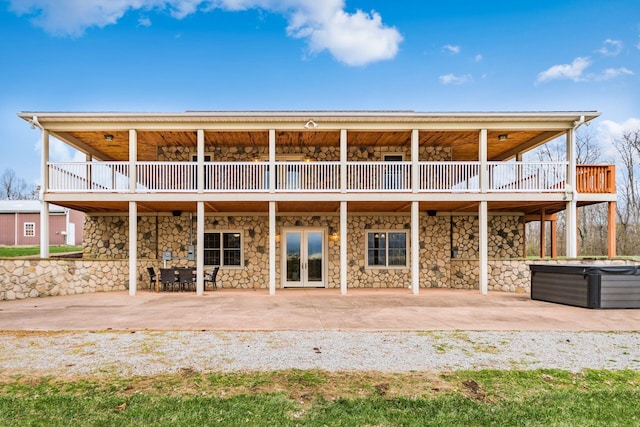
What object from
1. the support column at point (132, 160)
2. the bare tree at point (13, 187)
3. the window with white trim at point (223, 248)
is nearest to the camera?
the support column at point (132, 160)

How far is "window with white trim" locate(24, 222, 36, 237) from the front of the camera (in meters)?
29.0

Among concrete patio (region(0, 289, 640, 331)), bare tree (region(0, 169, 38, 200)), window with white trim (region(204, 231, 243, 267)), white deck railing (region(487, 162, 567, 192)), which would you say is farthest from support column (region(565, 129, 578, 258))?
bare tree (region(0, 169, 38, 200))

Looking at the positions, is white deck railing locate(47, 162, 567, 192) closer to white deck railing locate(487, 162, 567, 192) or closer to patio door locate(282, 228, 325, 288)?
white deck railing locate(487, 162, 567, 192)

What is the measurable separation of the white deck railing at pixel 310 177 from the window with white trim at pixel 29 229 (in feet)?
69.0

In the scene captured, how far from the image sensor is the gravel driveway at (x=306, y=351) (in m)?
4.70

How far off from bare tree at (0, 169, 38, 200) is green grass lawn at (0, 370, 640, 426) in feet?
187

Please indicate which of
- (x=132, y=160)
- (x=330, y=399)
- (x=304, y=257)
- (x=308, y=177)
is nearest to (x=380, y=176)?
(x=308, y=177)

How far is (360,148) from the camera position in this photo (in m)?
14.5

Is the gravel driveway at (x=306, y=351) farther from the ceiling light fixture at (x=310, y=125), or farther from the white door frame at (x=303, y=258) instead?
the white door frame at (x=303, y=258)

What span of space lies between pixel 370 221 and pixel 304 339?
8821mm

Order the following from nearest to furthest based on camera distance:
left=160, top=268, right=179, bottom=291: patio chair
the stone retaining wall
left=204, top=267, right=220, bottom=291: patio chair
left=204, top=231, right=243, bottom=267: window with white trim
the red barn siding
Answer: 1. the stone retaining wall
2. left=160, top=268, right=179, bottom=291: patio chair
3. left=204, top=267, right=220, bottom=291: patio chair
4. left=204, top=231, right=243, bottom=267: window with white trim
5. the red barn siding

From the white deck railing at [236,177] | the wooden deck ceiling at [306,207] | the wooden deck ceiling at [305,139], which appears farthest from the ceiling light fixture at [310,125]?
the wooden deck ceiling at [306,207]

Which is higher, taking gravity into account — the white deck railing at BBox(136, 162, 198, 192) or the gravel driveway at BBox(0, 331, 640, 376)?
the white deck railing at BBox(136, 162, 198, 192)

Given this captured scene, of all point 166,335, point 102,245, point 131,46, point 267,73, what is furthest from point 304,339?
point 267,73
